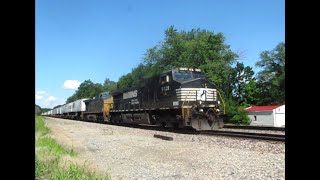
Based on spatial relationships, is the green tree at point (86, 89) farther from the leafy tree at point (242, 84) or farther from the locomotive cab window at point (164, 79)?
the locomotive cab window at point (164, 79)

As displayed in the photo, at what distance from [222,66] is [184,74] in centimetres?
3975

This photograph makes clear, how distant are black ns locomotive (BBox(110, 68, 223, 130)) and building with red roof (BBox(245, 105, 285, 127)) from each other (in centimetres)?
2769

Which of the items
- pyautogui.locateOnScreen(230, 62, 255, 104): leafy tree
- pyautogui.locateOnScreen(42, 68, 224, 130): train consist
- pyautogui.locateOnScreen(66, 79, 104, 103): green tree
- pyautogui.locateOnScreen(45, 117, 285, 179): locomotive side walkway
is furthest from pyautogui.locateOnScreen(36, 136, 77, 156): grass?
pyautogui.locateOnScreen(66, 79, 104, 103): green tree

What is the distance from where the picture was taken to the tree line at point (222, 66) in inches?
2308

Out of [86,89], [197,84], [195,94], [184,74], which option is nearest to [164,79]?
[184,74]

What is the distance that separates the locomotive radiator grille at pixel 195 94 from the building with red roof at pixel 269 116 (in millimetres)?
28743

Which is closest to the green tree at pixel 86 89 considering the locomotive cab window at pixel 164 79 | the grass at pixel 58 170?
the locomotive cab window at pixel 164 79

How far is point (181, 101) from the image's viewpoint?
736 inches

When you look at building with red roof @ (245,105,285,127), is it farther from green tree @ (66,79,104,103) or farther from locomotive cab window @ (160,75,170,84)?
green tree @ (66,79,104,103)

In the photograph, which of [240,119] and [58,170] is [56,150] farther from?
[240,119]
